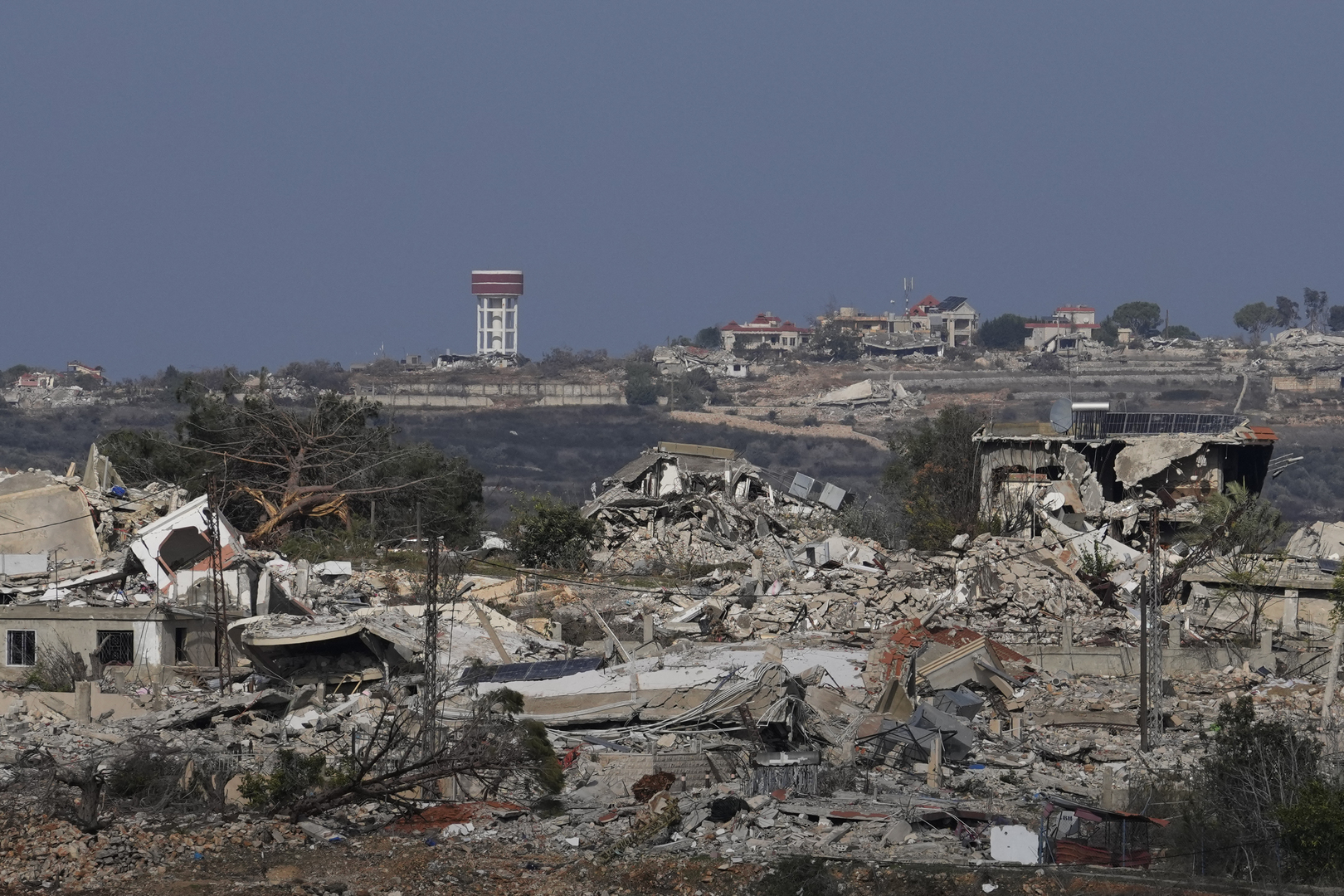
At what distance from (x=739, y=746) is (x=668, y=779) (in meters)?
1.06

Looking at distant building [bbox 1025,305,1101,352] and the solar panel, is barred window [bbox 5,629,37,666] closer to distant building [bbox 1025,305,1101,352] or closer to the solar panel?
the solar panel

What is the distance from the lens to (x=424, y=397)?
13850 cm

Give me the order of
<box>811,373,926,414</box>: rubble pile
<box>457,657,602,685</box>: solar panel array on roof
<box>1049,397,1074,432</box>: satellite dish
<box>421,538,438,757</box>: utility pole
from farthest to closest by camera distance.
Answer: <box>811,373,926,414</box>: rubble pile → <box>1049,397,1074,432</box>: satellite dish → <box>457,657,602,685</box>: solar panel array on roof → <box>421,538,438,757</box>: utility pole

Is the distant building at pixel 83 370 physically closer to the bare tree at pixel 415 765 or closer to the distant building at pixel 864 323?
the distant building at pixel 864 323

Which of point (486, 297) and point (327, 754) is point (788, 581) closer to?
point (327, 754)

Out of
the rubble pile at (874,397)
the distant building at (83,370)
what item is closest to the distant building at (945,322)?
the rubble pile at (874,397)

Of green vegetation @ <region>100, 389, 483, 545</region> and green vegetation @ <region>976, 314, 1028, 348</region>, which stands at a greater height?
green vegetation @ <region>976, 314, 1028, 348</region>

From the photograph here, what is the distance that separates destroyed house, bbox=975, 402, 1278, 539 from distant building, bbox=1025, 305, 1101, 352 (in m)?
114

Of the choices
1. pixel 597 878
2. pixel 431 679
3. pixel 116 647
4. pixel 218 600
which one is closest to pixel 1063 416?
pixel 218 600

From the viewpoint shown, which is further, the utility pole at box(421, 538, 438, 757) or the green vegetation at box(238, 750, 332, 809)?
the utility pole at box(421, 538, 438, 757)

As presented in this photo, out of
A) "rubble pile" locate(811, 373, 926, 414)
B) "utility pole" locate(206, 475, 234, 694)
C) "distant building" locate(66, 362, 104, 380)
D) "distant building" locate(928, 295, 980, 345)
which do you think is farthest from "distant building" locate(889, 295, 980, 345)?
"utility pole" locate(206, 475, 234, 694)

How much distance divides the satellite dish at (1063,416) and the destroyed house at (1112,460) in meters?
0.04

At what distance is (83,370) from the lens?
151125 mm

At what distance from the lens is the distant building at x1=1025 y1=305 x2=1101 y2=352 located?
155m
